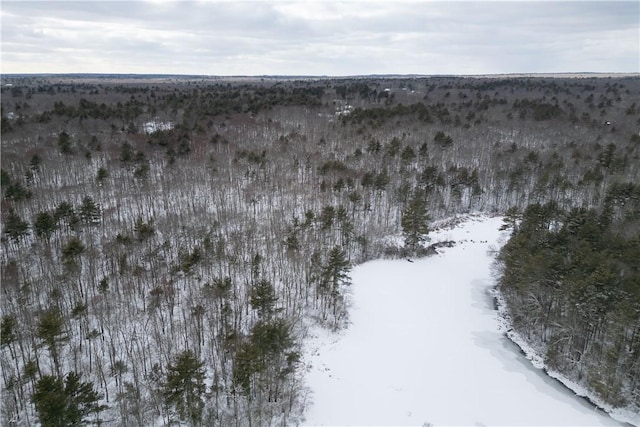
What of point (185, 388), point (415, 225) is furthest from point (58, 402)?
point (415, 225)

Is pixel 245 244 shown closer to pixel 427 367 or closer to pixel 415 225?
pixel 415 225

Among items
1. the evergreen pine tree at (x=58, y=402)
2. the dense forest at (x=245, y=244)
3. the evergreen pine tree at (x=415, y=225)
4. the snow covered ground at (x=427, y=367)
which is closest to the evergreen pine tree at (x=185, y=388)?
the dense forest at (x=245, y=244)

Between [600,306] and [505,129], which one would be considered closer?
[600,306]

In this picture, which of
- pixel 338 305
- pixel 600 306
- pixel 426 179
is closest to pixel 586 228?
pixel 600 306

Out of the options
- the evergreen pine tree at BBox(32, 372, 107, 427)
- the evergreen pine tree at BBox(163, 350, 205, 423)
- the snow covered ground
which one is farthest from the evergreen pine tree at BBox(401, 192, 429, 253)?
the evergreen pine tree at BBox(32, 372, 107, 427)

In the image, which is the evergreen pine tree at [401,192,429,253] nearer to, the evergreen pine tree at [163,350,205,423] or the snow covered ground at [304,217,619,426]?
the snow covered ground at [304,217,619,426]

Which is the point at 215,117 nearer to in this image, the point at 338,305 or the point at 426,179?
the point at 426,179
